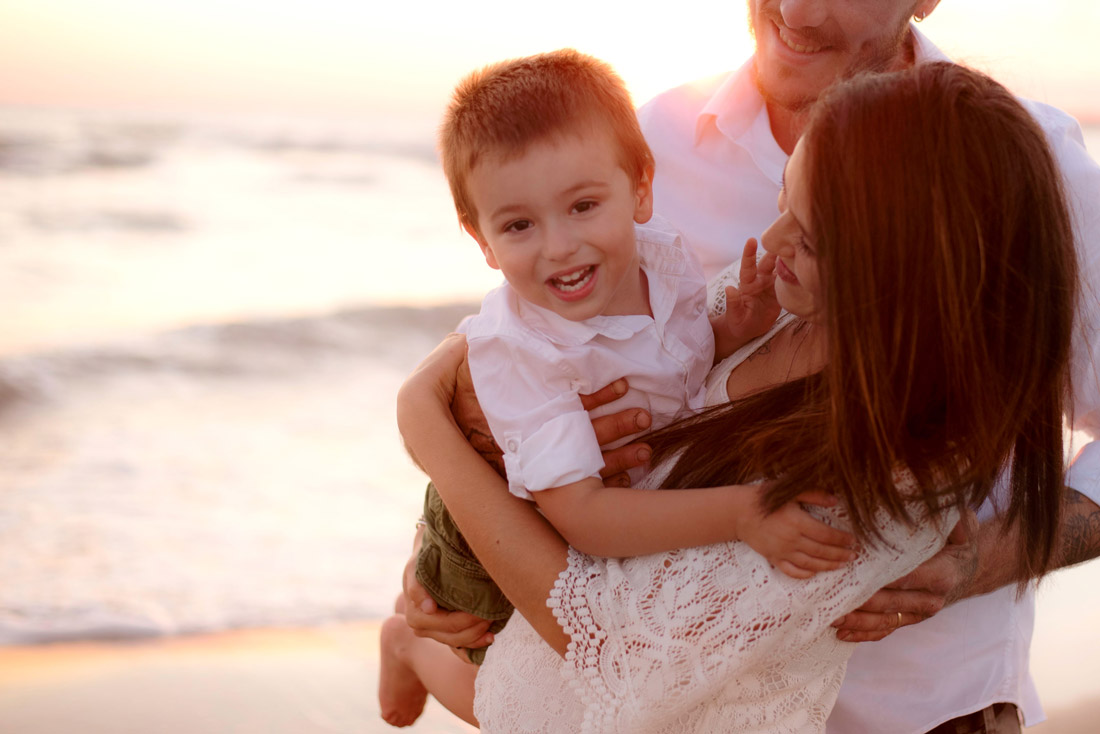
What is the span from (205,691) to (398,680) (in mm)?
1047

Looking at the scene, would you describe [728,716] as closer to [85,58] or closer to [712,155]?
[712,155]

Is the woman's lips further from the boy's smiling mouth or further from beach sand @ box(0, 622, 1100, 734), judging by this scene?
beach sand @ box(0, 622, 1100, 734)

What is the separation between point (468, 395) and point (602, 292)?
1.27 ft

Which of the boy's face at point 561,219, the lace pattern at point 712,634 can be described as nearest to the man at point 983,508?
the lace pattern at point 712,634

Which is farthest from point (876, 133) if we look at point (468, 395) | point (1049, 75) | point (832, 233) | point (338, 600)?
point (1049, 75)

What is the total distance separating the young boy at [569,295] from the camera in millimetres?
1732

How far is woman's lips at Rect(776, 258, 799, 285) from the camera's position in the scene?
1.65 meters

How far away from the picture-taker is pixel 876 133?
1.39 meters

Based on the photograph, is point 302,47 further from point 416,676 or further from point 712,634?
point 712,634

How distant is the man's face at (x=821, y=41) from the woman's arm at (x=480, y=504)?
991mm

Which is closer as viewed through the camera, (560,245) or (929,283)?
(929,283)

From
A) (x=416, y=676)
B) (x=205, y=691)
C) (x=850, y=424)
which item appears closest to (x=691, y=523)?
(x=850, y=424)

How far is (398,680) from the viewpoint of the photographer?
109 inches

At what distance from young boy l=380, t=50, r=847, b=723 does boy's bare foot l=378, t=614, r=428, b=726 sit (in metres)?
1.07
